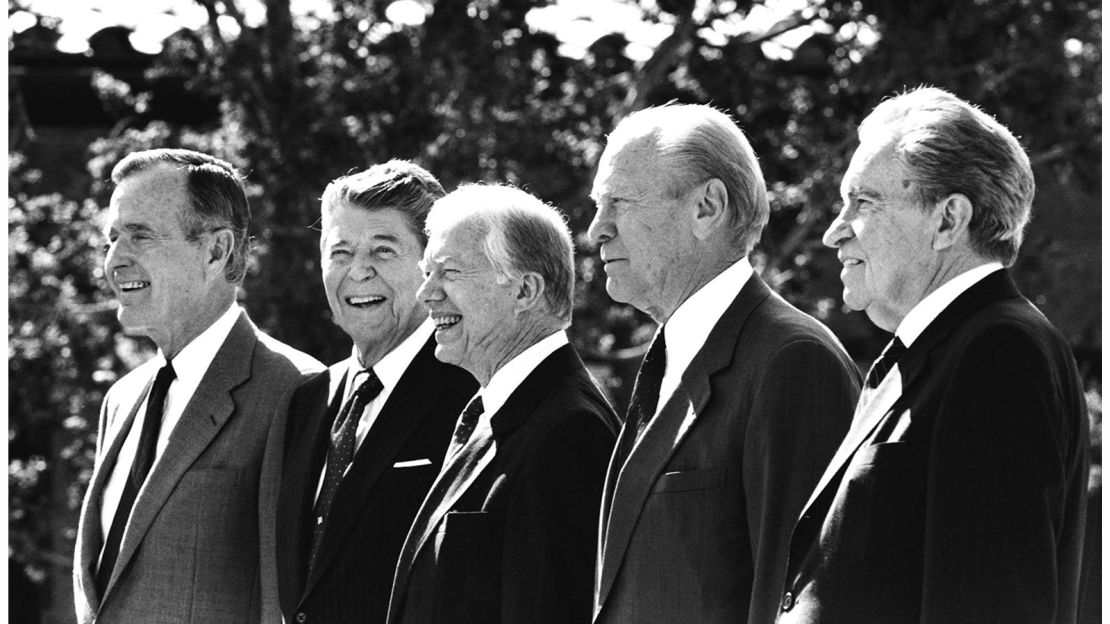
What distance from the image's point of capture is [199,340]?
175 inches

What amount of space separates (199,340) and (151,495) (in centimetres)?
48

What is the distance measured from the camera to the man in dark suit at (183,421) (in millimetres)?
4137

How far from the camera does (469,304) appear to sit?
369 centimetres

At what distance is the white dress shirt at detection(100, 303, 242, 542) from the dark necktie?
204cm

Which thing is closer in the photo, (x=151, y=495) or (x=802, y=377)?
(x=802, y=377)

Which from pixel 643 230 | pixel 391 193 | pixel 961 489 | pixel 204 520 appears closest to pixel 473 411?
pixel 643 230

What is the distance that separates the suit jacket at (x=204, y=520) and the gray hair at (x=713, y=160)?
1.42 meters

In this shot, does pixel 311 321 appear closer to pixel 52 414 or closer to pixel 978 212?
pixel 52 414

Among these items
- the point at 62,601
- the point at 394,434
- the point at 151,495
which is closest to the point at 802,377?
the point at 394,434

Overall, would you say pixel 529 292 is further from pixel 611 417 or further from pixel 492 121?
pixel 492 121

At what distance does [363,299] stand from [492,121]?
4682mm

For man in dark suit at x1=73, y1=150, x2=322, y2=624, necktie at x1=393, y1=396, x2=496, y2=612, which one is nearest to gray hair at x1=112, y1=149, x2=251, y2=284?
man in dark suit at x1=73, y1=150, x2=322, y2=624

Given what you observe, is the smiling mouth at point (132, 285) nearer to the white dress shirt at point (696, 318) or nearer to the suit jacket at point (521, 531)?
the suit jacket at point (521, 531)

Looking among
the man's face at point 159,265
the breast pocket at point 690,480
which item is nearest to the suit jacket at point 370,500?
the man's face at point 159,265
